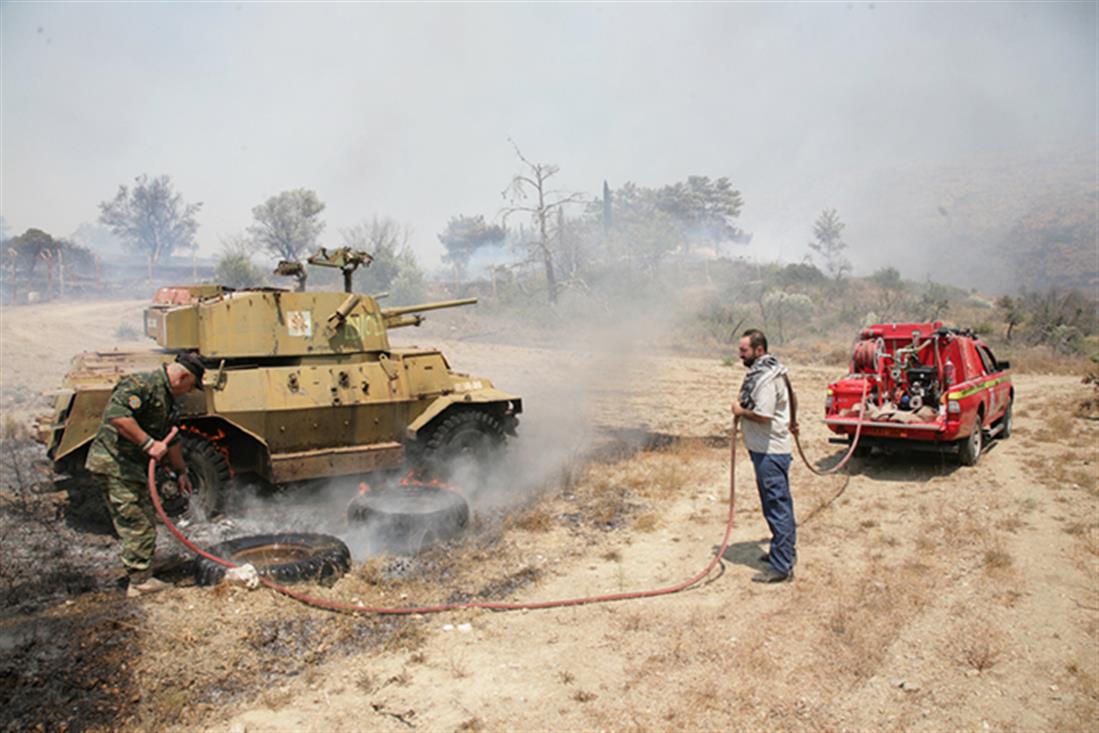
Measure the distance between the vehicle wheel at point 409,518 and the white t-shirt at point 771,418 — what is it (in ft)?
9.39

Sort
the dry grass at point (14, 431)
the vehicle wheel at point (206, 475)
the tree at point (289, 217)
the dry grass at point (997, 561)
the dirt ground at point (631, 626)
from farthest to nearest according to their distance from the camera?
1. the tree at point (289, 217)
2. the dry grass at point (14, 431)
3. the vehicle wheel at point (206, 475)
4. the dry grass at point (997, 561)
5. the dirt ground at point (631, 626)

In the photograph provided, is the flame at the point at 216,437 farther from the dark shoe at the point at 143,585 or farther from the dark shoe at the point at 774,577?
the dark shoe at the point at 774,577

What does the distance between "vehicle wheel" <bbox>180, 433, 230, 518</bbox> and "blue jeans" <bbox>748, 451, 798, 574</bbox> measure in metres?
5.32

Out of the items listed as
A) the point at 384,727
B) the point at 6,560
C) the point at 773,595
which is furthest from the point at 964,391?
the point at 6,560

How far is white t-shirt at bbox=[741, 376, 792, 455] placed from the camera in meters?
6.16

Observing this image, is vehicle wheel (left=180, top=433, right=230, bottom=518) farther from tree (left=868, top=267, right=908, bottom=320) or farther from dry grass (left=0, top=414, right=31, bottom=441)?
tree (left=868, top=267, right=908, bottom=320)

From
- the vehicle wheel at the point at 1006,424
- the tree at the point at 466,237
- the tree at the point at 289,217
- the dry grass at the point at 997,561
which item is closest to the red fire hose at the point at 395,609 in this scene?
the dry grass at the point at 997,561

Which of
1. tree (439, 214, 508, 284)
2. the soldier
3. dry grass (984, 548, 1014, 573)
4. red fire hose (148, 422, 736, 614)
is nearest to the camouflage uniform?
the soldier

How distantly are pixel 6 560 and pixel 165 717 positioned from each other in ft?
11.8

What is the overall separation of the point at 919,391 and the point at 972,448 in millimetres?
911

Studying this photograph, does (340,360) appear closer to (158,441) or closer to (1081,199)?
(158,441)

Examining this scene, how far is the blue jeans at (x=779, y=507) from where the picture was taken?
621 centimetres

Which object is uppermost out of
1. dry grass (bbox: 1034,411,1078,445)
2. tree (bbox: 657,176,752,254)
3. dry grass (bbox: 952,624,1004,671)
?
tree (bbox: 657,176,752,254)

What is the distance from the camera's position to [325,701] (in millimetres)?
4465
